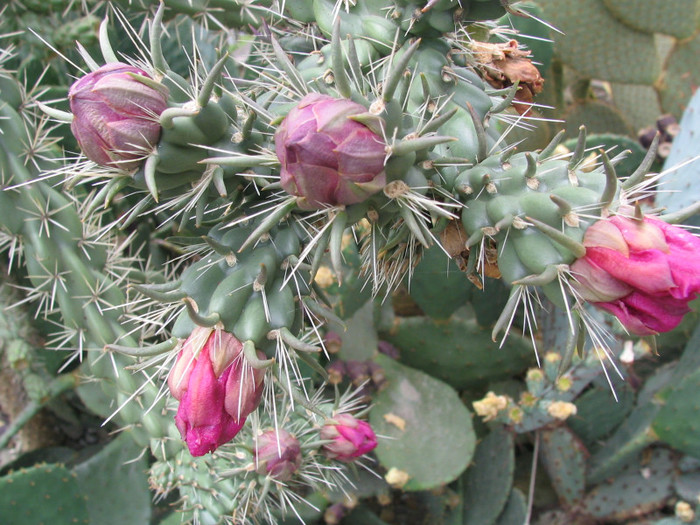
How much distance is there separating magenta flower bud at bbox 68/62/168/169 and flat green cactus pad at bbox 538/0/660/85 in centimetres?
208

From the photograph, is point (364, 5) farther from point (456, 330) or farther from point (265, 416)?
point (456, 330)

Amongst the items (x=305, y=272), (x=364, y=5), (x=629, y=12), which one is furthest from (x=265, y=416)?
(x=629, y=12)

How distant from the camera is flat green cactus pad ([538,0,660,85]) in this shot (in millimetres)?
2402

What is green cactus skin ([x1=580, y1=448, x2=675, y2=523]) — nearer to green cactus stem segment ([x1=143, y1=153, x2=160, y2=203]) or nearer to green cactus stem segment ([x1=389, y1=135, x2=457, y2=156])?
green cactus stem segment ([x1=389, y1=135, x2=457, y2=156])

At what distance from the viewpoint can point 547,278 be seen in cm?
70

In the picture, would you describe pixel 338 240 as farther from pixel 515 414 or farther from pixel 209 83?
pixel 515 414

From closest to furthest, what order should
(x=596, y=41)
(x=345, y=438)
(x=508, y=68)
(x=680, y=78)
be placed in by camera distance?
(x=508, y=68), (x=345, y=438), (x=596, y=41), (x=680, y=78)

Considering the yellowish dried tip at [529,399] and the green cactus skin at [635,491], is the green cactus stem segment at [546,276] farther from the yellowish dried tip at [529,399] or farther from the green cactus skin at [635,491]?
the green cactus skin at [635,491]

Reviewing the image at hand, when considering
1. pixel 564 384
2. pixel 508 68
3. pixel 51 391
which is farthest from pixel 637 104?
pixel 51 391

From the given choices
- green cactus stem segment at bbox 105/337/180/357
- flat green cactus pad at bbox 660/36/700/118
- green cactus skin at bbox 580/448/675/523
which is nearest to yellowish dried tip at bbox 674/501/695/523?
green cactus skin at bbox 580/448/675/523

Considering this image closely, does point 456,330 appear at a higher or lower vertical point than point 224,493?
lower

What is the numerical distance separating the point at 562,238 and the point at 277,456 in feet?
2.35

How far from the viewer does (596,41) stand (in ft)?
8.00

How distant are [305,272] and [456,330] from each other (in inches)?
49.6
